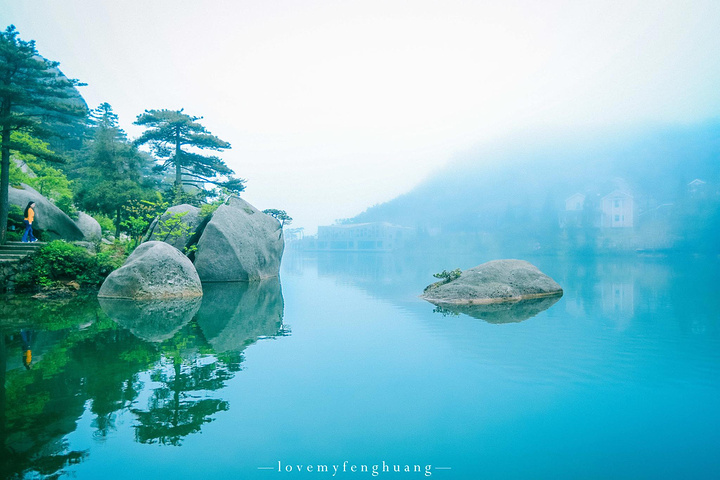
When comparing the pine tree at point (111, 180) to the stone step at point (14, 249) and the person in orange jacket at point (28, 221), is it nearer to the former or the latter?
the person in orange jacket at point (28, 221)

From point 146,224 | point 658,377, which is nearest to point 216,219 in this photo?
point 146,224

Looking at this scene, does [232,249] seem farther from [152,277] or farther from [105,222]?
[105,222]

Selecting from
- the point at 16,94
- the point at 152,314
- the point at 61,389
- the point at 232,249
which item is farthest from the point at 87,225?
the point at 61,389

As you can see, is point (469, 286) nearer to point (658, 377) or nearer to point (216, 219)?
point (658, 377)

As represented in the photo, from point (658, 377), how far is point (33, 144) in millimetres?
23810

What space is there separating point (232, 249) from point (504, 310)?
1122cm

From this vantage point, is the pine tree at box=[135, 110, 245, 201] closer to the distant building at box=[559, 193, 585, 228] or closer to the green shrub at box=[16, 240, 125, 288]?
the green shrub at box=[16, 240, 125, 288]

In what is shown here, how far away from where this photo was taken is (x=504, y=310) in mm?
10523

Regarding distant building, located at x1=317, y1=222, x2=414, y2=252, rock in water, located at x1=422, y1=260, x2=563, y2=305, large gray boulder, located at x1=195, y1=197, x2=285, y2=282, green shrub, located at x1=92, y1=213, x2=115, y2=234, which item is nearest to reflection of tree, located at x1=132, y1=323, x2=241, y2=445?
rock in water, located at x1=422, y1=260, x2=563, y2=305

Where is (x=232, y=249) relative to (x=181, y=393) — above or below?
above

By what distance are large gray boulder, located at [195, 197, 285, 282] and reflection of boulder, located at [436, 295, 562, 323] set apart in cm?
958

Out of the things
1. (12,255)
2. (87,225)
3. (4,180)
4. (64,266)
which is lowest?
(64,266)

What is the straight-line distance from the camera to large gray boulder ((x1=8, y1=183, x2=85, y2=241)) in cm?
1737

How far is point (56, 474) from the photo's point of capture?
3195 millimetres
